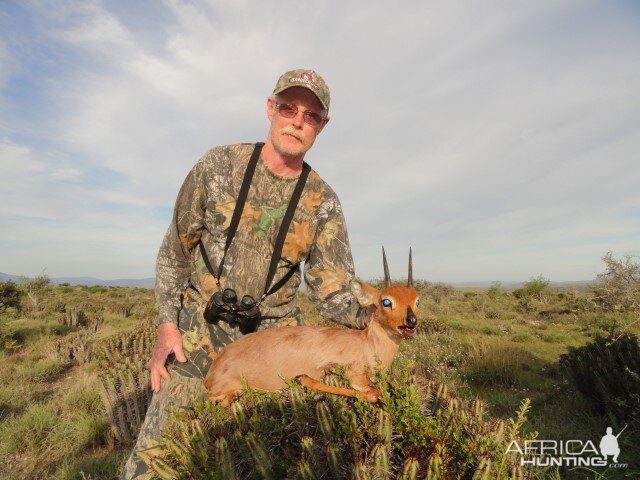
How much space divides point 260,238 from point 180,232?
1021 mm

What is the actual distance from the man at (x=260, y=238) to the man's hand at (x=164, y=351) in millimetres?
15

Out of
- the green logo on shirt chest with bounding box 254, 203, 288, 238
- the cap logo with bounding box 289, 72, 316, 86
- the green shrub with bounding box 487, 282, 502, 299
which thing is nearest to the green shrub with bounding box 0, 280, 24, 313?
the green logo on shirt chest with bounding box 254, 203, 288, 238

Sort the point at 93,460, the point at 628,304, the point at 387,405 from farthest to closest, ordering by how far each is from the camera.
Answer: the point at 628,304 → the point at 93,460 → the point at 387,405

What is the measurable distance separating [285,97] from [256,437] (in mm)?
3839

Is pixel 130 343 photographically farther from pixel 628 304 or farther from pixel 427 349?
pixel 628 304

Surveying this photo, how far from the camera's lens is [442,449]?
183 centimetres

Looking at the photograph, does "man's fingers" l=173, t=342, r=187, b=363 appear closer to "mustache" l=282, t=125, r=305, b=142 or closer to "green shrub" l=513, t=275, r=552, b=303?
"mustache" l=282, t=125, r=305, b=142

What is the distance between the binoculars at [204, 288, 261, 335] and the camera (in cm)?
416

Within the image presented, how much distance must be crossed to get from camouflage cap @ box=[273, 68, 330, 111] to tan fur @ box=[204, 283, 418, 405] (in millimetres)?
2411

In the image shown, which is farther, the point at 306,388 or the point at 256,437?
the point at 306,388

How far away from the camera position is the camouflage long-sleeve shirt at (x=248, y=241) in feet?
14.8

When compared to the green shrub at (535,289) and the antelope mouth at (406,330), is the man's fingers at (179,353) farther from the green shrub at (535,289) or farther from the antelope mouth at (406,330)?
the green shrub at (535,289)

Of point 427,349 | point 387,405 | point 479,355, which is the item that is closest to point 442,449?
point 387,405

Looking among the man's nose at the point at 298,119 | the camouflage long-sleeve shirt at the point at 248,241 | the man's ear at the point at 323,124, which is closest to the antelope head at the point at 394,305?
the camouflage long-sleeve shirt at the point at 248,241
